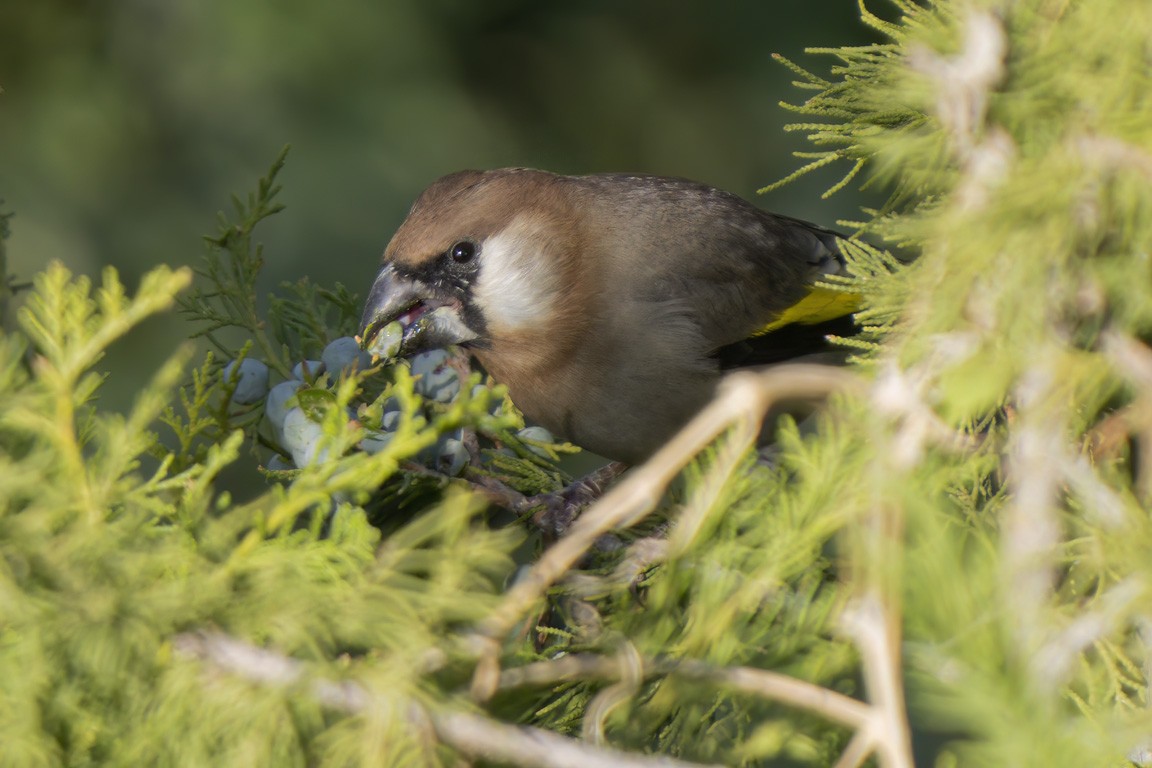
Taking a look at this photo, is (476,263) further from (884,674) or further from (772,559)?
(884,674)

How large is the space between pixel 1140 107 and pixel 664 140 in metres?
2.92

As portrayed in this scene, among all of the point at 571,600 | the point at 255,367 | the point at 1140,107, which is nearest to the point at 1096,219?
the point at 1140,107

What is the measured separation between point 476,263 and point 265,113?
49.1 inches

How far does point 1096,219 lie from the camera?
2.62 feet

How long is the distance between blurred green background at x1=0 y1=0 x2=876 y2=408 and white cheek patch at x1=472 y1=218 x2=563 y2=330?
1013 mm

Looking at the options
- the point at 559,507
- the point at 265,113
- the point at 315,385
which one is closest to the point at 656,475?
the point at 315,385

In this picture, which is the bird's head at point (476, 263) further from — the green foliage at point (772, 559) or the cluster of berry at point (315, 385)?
the green foliage at point (772, 559)

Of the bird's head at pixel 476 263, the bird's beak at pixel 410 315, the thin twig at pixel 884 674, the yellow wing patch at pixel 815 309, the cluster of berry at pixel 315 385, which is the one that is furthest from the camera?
the yellow wing patch at pixel 815 309

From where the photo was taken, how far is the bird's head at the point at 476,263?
210 cm

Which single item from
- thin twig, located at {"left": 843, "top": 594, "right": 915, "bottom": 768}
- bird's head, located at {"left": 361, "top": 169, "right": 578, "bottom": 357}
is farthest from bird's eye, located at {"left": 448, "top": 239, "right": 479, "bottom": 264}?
thin twig, located at {"left": 843, "top": 594, "right": 915, "bottom": 768}

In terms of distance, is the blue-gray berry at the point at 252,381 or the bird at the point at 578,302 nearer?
the blue-gray berry at the point at 252,381

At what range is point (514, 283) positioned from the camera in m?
2.21

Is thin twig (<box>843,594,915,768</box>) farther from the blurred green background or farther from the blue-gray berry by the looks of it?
the blurred green background

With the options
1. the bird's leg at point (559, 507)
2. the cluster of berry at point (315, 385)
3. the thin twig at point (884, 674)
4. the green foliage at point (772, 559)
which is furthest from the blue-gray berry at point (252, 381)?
the thin twig at point (884, 674)
